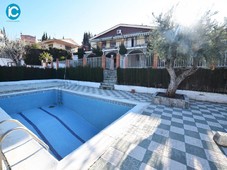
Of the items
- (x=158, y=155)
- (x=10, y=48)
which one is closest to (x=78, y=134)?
(x=158, y=155)

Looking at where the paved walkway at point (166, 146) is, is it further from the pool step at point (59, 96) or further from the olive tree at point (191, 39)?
the pool step at point (59, 96)

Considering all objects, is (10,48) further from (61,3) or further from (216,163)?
(216,163)

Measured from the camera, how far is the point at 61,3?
7.93m

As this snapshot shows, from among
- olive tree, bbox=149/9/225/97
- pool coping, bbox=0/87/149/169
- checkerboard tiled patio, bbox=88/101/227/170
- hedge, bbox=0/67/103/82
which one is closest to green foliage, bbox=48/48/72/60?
hedge, bbox=0/67/103/82

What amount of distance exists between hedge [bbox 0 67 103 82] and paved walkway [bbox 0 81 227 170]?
815 centimetres

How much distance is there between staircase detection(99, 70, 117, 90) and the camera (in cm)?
1037

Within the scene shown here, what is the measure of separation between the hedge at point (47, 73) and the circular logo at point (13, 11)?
6386mm

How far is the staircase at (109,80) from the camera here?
34.0 ft

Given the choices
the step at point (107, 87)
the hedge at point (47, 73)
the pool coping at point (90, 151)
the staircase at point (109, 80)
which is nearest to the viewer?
the pool coping at point (90, 151)

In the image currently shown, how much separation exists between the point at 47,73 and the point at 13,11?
8.73m

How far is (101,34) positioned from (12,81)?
15.7m

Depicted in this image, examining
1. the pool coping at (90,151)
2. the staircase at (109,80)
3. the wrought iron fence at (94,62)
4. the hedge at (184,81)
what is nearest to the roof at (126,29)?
the wrought iron fence at (94,62)

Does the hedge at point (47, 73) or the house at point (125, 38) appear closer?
the hedge at point (47, 73)

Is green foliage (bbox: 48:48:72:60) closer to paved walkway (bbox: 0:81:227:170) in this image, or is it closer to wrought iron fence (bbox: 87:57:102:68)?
wrought iron fence (bbox: 87:57:102:68)
